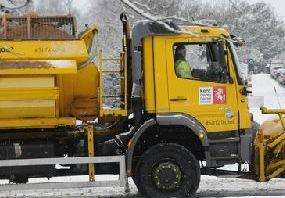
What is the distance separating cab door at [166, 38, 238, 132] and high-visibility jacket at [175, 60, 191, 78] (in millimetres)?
34

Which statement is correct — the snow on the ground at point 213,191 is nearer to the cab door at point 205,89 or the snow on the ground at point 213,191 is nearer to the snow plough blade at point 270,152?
the snow plough blade at point 270,152

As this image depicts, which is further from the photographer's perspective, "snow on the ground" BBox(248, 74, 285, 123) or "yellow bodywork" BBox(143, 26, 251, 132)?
"snow on the ground" BBox(248, 74, 285, 123)

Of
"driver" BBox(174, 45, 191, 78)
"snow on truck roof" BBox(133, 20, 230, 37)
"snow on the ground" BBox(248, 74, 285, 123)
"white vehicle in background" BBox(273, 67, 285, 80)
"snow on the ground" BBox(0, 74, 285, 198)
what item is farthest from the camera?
"white vehicle in background" BBox(273, 67, 285, 80)

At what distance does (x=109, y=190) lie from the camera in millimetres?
10516

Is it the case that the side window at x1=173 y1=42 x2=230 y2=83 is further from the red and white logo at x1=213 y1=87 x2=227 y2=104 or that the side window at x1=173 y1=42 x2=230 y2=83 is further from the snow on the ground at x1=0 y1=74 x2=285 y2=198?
the snow on the ground at x1=0 y1=74 x2=285 y2=198

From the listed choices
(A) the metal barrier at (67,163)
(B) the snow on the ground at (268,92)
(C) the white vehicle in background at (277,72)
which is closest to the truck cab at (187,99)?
(A) the metal barrier at (67,163)

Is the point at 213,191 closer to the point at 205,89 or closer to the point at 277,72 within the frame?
the point at 205,89

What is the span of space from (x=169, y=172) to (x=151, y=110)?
0.95m

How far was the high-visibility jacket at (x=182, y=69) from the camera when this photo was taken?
29.7 feet

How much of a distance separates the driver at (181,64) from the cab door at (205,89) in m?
0.03

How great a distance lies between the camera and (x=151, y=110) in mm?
9086

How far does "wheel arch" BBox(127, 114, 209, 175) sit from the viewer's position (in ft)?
29.4

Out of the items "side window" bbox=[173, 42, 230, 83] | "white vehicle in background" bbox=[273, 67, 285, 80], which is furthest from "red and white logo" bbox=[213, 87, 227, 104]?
"white vehicle in background" bbox=[273, 67, 285, 80]

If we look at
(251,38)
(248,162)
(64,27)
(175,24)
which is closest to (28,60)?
(64,27)
